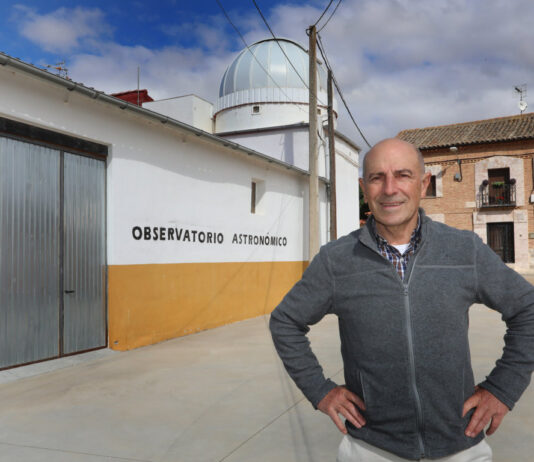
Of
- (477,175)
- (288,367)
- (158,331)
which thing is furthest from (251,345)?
(477,175)

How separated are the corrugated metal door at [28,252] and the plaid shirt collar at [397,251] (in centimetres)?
544

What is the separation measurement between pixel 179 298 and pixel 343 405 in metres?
7.36

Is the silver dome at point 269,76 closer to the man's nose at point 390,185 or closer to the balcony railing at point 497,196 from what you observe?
the balcony railing at point 497,196

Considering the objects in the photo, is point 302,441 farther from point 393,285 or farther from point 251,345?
point 251,345

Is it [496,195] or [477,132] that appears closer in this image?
[496,195]

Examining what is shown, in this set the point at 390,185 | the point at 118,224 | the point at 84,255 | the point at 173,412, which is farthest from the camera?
the point at 118,224

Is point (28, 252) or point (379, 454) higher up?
point (28, 252)

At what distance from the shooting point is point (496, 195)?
2658 cm

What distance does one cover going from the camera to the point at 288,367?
188 cm

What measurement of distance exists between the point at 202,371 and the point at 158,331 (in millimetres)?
2266

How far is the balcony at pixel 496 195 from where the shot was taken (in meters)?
26.1

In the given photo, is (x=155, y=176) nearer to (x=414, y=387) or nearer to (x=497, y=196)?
(x=414, y=387)

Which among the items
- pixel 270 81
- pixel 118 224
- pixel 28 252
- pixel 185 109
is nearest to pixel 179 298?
pixel 118 224

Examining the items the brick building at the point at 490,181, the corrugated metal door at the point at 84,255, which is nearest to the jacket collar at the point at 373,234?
the corrugated metal door at the point at 84,255
